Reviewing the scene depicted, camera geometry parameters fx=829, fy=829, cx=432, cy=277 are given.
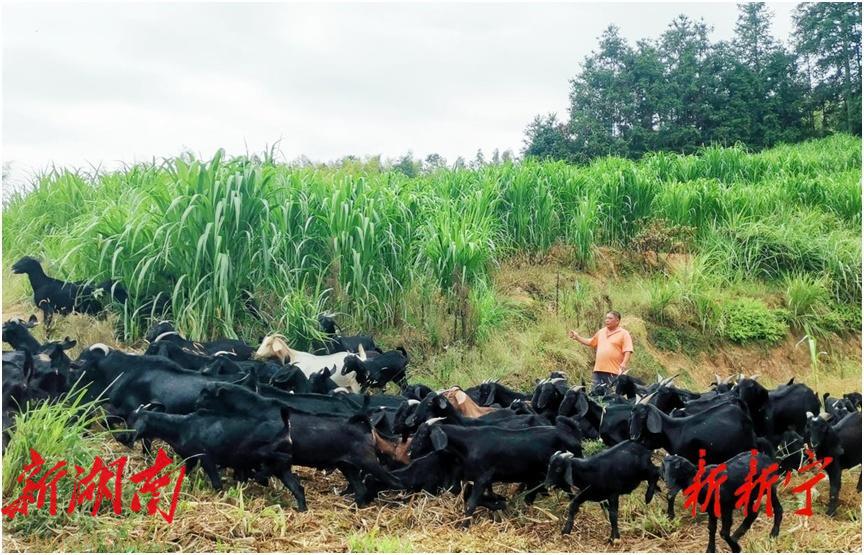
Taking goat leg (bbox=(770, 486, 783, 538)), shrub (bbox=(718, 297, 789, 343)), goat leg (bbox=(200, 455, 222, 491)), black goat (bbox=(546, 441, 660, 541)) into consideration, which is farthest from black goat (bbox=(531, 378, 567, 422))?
shrub (bbox=(718, 297, 789, 343))

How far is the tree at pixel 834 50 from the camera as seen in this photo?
25.9 metres

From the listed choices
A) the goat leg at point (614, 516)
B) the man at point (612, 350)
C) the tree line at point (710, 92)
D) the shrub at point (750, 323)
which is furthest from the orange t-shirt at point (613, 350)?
the tree line at point (710, 92)

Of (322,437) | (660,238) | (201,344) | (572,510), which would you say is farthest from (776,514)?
(660,238)

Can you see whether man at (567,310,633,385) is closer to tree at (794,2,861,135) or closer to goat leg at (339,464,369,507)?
goat leg at (339,464,369,507)

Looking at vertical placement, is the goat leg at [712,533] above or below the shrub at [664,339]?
below

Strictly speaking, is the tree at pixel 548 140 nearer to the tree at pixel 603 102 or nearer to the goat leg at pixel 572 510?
the tree at pixel 603 102

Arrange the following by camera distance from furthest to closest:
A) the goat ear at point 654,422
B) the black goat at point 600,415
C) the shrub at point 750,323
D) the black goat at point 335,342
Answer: the shrub at point 750,323, the black goat at point 335,342, the black goat at point 600,415, the goat ear at point 654,422

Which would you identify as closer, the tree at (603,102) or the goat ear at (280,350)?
the goat ear at (280,350)

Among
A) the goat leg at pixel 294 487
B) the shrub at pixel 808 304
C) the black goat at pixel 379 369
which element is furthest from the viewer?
the shrub at pixel 808 304

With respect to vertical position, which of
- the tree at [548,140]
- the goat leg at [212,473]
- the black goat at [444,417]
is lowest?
the goat leg at [212,473]

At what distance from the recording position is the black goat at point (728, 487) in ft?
13.5

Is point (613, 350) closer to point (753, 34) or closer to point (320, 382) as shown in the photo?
point (320, 382)

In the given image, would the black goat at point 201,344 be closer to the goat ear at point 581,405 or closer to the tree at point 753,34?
the goat ear at point 581,405

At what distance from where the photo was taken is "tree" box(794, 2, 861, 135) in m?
25.9
